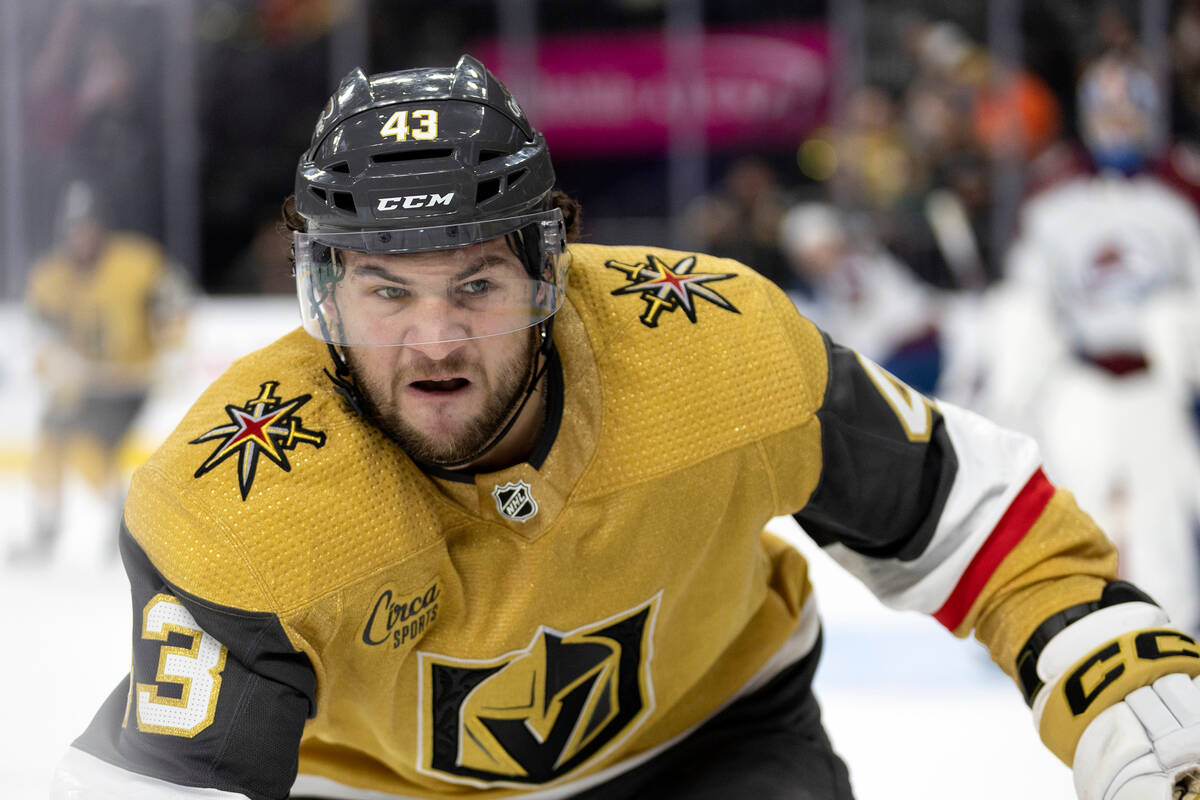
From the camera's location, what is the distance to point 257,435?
141 centimetres

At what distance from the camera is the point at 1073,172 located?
15.2 feet

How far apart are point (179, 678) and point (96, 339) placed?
16.3 ft

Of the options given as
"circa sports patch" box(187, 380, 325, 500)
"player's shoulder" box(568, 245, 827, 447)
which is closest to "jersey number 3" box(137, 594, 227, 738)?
"circa sports patch" box(187, 380, 325, 500)

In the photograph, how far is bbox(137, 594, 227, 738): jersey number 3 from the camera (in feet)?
4.27

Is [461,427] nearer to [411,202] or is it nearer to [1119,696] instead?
[411,202]

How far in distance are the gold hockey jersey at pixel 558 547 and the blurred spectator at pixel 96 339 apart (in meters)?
4.51

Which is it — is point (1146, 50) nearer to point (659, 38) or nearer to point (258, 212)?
point (659, 38)

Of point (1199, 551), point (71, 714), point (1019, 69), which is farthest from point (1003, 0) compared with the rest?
point (71, 714)

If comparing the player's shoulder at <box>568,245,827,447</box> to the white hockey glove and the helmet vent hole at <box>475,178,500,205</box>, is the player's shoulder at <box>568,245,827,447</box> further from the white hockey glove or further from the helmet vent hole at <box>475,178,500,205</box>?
the white hockey glove

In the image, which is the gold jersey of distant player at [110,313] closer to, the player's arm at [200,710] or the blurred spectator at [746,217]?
the blurred spectator at [746,217]

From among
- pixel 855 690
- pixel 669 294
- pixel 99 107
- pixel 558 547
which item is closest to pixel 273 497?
pixel 558 547

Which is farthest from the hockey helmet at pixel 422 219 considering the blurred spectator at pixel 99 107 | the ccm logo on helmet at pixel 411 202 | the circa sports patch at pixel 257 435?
the blurred spectator at pixel 99 107

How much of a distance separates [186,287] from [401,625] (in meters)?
6.44

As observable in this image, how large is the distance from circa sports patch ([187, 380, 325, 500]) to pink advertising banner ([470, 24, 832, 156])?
614 centimetres
